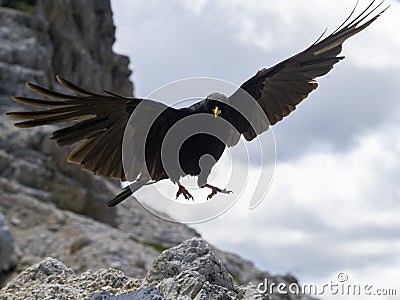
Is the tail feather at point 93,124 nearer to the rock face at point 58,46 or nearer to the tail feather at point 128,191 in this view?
the tail feather at point 128,191

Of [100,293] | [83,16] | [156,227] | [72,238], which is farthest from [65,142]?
[83,16]

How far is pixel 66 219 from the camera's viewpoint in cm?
3756

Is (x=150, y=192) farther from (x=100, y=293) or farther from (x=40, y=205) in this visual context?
(x=40, y=205)

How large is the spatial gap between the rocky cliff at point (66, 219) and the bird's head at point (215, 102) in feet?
8.22

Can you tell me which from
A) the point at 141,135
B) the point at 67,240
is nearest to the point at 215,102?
the point at 141,135

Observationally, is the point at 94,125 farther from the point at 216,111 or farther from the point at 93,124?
the point at 216,111

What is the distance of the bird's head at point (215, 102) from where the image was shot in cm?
1076

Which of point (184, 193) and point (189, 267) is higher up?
point (184, 193)

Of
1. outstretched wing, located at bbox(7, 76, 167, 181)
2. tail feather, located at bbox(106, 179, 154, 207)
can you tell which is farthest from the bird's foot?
outstretched wing, located at bbox(7, 76, 167, 181)

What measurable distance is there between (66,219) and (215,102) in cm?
2771

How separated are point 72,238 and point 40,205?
3053mm

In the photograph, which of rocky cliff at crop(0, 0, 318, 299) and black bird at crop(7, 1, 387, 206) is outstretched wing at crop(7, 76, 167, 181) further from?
rocky cliff at crop(0, 0, 318, 299)

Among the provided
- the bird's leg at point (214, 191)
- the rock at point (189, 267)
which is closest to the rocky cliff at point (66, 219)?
the rock at point (189, 267)

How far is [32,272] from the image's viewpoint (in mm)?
8898
